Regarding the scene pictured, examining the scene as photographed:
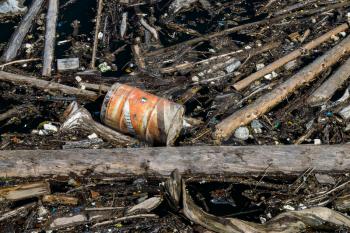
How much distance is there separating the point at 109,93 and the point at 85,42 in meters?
2.02

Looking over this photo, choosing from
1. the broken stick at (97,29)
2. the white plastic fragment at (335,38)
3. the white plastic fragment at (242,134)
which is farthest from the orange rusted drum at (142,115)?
the white plastic fragment at (335,38)

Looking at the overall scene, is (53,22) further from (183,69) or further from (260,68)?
(260,68)

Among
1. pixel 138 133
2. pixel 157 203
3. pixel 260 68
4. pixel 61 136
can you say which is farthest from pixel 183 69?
pixel 157 203

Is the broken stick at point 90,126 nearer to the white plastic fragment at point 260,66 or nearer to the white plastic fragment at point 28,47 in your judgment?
the white plastic fragment at point 28,47

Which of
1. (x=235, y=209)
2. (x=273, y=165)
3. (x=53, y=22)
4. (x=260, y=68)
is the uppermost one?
(x=53, y=22)

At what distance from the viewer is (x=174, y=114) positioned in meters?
5.32

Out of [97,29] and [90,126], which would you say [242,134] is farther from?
[97,29]

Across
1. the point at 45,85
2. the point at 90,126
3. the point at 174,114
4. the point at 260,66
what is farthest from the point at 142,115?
the point at 260,66

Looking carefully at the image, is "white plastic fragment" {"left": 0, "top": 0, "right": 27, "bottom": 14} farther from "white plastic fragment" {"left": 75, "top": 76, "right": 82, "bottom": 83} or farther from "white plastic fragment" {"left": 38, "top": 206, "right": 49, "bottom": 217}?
"white plastic fragment" {"left": 38, "top": 206, "right": 49, "bottom": 217}

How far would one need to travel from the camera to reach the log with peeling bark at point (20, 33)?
6849 millimetres

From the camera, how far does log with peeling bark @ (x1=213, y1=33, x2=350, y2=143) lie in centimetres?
549

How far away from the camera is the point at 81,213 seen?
15.4 feet

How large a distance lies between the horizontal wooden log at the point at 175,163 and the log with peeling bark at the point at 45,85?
4.33ft

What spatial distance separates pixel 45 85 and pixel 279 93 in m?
2.92
